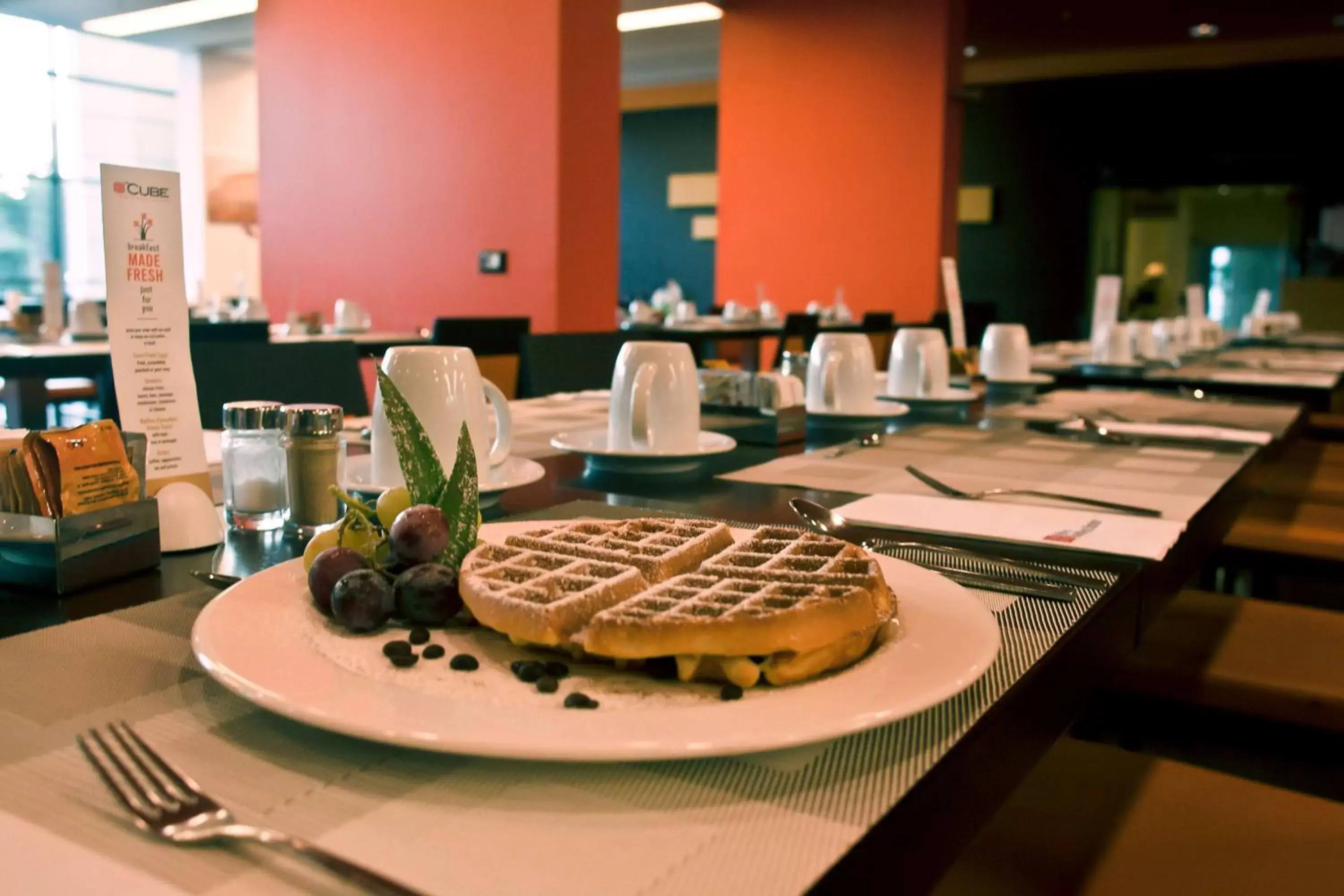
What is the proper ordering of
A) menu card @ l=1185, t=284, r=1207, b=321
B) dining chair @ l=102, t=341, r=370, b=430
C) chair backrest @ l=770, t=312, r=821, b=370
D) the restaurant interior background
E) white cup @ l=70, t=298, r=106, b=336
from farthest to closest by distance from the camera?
the restaurant interior background → chair backrest @ l=770, t=312, r=821, b=370 → menu card @ l=1185, t=284, r=1207, b=321 → white cup @ l=70, t=298, r=106, b=336 → dining chair @ l=102, t=341, r=370, b=430

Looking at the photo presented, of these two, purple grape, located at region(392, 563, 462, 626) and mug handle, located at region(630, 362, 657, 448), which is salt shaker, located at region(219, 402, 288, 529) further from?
mug handle, located at region(630, 362, 657, 448)

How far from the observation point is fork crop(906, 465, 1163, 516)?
0.99 meters

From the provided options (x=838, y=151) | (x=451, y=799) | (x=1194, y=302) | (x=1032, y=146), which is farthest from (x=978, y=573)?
(x=1032, y=146)

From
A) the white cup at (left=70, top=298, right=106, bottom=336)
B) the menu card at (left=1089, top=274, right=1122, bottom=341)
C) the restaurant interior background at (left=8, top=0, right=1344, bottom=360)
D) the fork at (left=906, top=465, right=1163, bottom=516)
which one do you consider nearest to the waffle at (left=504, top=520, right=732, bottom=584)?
the fork at (left=906, top=465, right=1163, bottom=516)

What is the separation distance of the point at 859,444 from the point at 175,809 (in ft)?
3.74

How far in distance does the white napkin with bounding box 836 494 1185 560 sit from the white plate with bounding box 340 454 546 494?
0.30 m

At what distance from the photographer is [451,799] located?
0.42 meters

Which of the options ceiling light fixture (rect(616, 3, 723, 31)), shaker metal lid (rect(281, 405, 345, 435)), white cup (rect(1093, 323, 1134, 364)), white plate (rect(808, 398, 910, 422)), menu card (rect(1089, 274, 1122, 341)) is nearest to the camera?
shaker metal lid (rect(281, 405, 345, 435))

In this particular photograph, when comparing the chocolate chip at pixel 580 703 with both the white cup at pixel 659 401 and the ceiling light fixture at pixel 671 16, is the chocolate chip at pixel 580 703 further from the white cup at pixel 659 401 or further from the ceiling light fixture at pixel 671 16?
the ceiling light fixture at pixel 671 16

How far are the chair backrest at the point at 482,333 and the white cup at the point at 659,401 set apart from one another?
1.76m

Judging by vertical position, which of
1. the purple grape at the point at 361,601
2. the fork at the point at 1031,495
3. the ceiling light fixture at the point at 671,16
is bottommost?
the fork at the point at 1031,495

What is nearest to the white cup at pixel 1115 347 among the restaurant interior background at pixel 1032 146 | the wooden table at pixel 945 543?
the wooden table at pixel 945 543

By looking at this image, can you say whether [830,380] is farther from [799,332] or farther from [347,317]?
[799,332]

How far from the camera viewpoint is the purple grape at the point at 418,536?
0.61m
